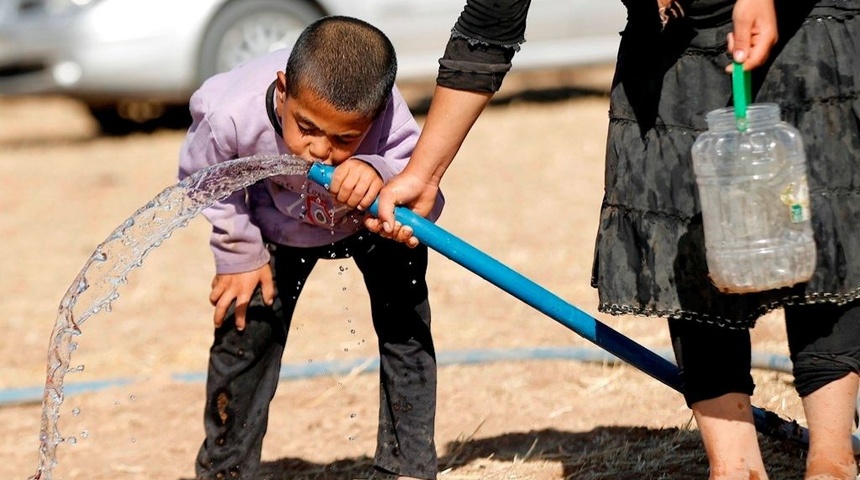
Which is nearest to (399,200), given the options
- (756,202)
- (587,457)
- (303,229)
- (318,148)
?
(318,148)

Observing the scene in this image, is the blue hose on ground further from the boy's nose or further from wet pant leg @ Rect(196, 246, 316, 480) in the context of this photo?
the boy's nose

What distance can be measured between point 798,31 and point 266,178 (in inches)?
50.9

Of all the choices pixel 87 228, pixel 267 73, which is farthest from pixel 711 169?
pixel 87 228

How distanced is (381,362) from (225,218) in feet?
1.79

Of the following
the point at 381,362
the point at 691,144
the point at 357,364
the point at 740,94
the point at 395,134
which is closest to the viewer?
the point at 740,94

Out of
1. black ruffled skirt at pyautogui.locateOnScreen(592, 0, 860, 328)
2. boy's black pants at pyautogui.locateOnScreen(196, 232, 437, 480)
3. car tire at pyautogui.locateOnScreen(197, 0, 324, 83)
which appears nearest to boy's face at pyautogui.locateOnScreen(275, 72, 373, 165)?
boy's black pants at pyautogui.locateOnScreen(196, 232, 437, 480)

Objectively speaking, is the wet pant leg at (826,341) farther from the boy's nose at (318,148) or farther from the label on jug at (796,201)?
the boy's nose at (318,148)

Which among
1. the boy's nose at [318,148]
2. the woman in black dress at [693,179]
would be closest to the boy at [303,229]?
the boy's nose at [318,148]

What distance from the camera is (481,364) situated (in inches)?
193

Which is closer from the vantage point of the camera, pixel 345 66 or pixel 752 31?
pixel 752 31

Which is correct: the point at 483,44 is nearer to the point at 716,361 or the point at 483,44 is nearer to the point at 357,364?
the point at 716,361

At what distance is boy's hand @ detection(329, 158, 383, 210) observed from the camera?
3078 mm

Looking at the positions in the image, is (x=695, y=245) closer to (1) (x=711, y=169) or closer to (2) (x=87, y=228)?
(1) (x=711, y=169)

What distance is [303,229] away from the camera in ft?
11.5
